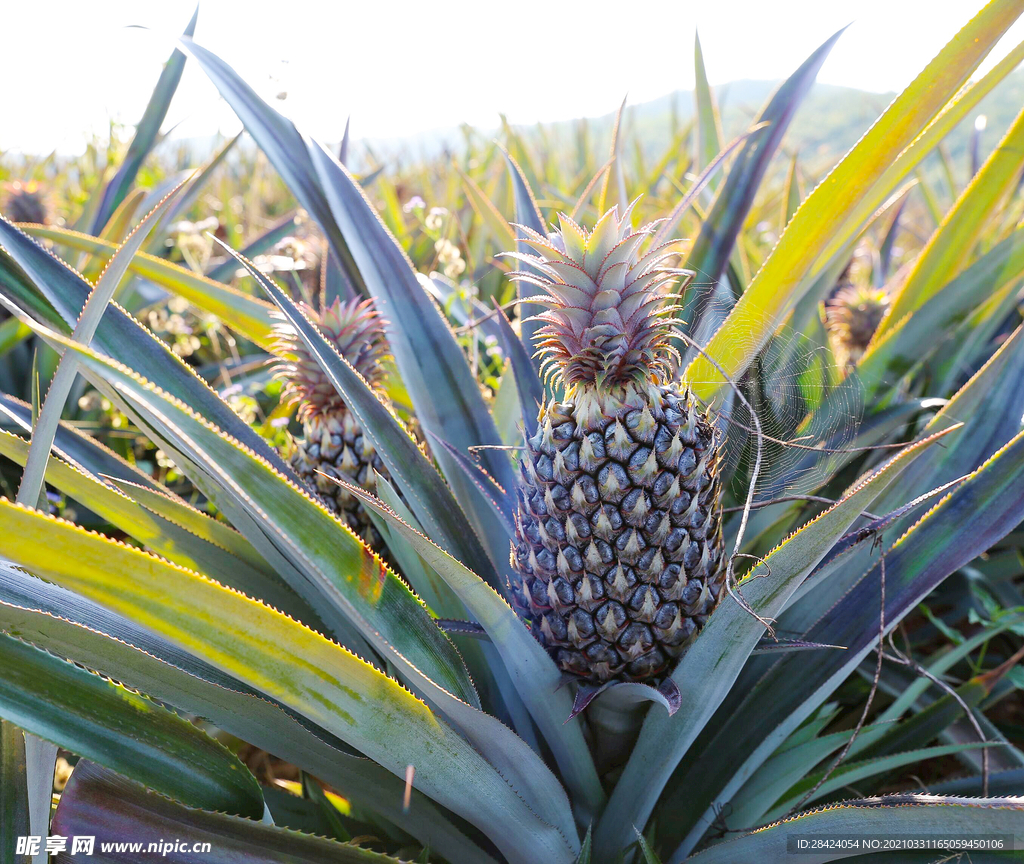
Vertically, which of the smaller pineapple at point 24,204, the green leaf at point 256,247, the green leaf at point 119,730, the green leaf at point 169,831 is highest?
the smaller pineapple at point 24,204

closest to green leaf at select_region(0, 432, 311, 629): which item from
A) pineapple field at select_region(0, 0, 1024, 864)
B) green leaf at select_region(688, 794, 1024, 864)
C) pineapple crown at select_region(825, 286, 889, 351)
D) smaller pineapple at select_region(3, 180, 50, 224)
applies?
pineapple field at select_region(0, 0, 1024, 864)

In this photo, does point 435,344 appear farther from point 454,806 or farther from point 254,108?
point 454,806

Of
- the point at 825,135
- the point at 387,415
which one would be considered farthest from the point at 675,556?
the point at 825,135

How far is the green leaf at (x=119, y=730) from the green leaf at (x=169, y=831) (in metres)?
0.04

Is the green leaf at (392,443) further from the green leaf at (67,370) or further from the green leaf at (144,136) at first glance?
the green leaf at (144,136)

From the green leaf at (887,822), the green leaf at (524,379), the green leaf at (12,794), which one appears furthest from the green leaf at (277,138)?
the green leaf at (887,822)

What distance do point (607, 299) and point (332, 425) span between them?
0.75 metres

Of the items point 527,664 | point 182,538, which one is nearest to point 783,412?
point 527,664

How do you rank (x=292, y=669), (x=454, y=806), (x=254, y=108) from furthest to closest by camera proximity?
(x=254, y=108) < (x=454, y=806) < (x=292, y=669)

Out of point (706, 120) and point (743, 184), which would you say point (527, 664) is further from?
point (706, 120)

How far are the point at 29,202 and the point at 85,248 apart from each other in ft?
6.59

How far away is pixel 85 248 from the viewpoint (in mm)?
1702

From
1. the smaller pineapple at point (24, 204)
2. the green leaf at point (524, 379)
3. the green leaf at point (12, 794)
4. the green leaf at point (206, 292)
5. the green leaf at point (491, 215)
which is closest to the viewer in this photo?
the green leaf at point (12, 794)

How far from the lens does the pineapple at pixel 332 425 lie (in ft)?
4.63
